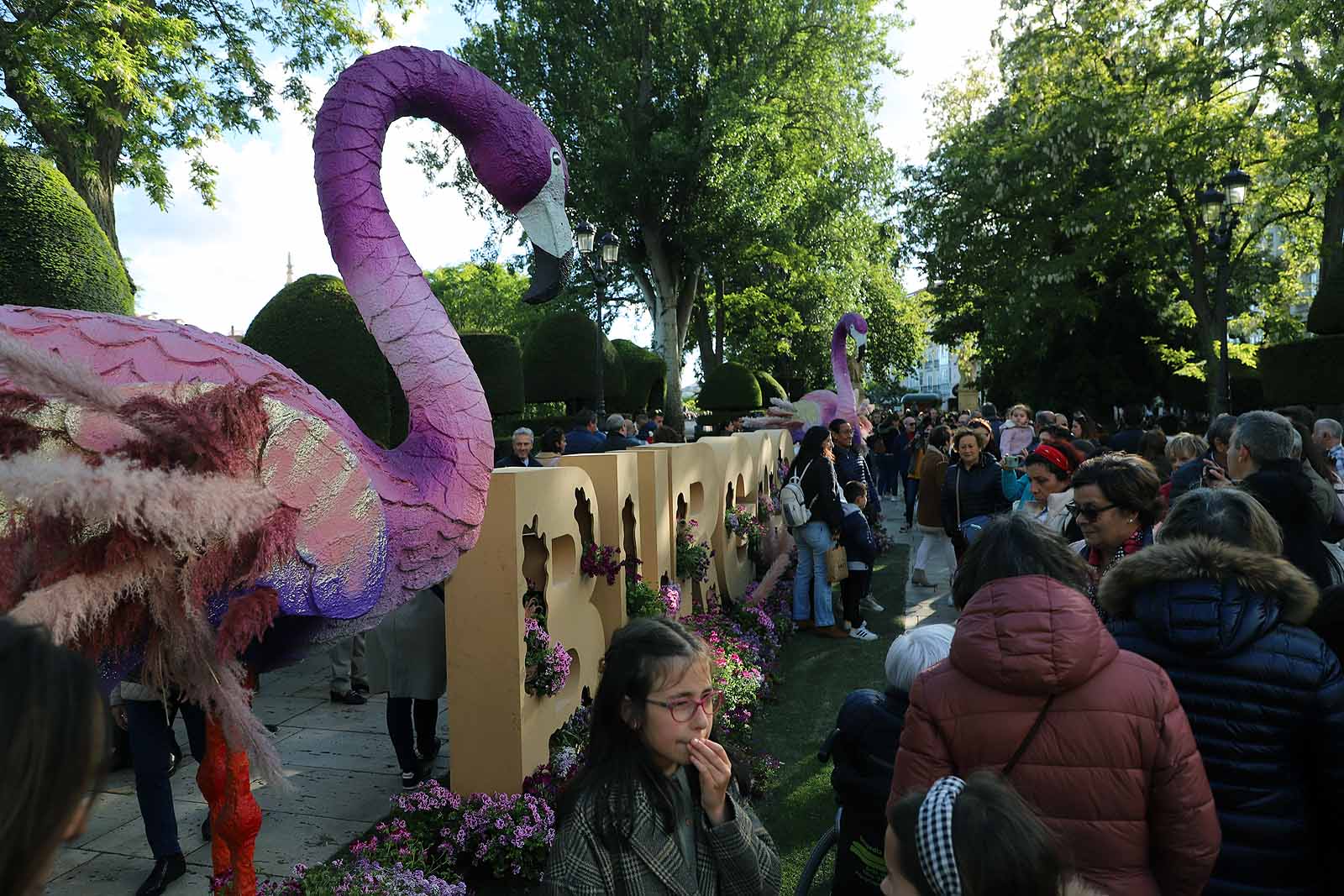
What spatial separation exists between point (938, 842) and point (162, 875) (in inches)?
136

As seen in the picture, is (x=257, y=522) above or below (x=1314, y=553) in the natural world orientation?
above

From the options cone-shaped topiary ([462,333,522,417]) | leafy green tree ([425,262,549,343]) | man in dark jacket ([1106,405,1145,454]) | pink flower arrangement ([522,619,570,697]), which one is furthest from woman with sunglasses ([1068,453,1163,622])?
leafy green tree ([425,262,549,343])

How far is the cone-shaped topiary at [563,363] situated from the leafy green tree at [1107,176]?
867 centimetres

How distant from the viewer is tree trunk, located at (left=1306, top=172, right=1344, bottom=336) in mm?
13812

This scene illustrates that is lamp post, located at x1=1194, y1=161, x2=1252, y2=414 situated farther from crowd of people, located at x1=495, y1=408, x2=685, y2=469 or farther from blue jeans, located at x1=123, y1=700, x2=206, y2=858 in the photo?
blue jeans, located at x1=123, y1=700, x2=206, y2=858

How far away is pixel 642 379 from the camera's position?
83.1 feet

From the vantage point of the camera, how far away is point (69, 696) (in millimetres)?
1018

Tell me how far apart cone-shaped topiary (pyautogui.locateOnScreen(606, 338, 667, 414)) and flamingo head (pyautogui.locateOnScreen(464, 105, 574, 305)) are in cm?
2019

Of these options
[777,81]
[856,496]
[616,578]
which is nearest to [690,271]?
[777,81]

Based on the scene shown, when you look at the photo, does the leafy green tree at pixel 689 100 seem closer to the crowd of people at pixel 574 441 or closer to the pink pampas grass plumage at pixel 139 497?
the crowd of people at pixel 574 441

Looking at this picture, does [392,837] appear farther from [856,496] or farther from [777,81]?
[777,81]

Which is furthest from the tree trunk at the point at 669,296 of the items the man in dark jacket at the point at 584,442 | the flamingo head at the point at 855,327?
the man in dark jacket at the point at 584,442

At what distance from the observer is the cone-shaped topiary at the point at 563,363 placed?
1823cm

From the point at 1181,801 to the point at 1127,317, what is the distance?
25335 mm
